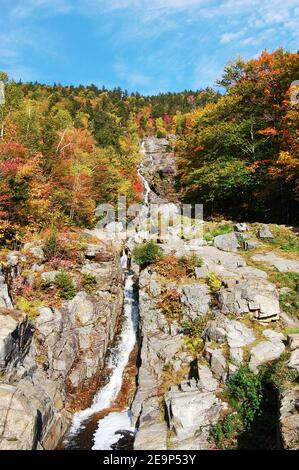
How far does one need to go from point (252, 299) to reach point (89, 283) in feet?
29.1

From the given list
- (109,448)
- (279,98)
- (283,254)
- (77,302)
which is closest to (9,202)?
(77,302)

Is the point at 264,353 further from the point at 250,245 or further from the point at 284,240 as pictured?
the point at 284,240

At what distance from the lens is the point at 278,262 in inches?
787

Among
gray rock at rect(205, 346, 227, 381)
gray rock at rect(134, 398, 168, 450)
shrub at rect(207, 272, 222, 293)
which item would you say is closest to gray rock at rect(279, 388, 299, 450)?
gray rock at rect(205, 346, 227, 381)

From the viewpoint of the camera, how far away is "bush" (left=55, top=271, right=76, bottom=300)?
18078mm

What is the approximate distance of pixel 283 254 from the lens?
70.7 feet

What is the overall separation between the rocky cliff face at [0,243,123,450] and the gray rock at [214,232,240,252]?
706 centimetres

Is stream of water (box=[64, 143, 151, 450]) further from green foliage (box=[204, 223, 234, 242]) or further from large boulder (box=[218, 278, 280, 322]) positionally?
green foliage (box=[204, 223, 234, 242])

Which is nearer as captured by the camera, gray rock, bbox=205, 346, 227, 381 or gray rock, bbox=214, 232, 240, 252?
gray rock, bbox=205, 346, 227, 381

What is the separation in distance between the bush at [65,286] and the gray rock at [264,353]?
9.22 metres

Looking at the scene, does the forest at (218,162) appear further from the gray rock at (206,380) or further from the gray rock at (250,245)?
the gray rock at (206,380)

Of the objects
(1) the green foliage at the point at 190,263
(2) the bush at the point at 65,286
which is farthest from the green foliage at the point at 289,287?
(2) the bush at the point at 65,286

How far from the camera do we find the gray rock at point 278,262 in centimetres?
1904
